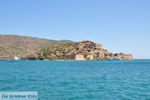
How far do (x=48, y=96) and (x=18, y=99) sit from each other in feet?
17.0

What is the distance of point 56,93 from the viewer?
28.8 m

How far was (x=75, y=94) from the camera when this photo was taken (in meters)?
28.5

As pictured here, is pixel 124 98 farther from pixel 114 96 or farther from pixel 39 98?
pixel 39 98

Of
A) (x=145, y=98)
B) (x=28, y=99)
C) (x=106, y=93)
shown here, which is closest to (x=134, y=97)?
(x=145, y=98)

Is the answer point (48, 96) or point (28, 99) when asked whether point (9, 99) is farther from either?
point (48, 96)

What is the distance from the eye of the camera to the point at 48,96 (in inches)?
1059

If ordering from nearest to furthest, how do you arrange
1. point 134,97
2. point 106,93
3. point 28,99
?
1. point 28,99
2. point 134,97
3. point 106,93

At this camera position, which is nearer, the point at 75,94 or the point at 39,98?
the point at 39,98

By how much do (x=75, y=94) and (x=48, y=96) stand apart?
11.0 feet

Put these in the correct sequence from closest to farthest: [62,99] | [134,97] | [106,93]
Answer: [62,99]
[134,97]
[106,93]

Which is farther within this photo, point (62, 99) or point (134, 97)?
point (134, 97)

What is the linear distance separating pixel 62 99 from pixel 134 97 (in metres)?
8.09

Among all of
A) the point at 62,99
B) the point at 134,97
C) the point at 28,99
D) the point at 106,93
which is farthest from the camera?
the point at 106,93

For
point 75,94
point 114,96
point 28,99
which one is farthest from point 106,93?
point 28,99
